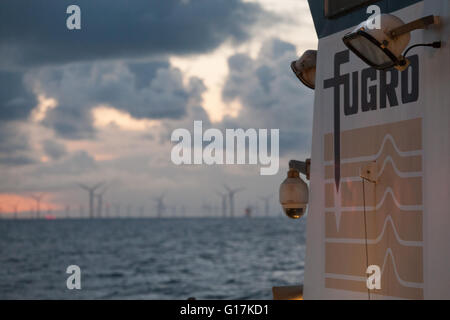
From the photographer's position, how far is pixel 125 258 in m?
85.7

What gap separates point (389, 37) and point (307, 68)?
7.76 ft

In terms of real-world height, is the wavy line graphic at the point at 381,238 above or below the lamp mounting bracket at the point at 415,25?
below

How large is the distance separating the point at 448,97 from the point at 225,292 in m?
49.8

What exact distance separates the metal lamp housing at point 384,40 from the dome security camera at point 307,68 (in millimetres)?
2105

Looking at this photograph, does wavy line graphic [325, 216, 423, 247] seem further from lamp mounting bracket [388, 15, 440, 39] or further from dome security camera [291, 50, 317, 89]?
Result: dome security camera [291, 50, 317, 89]

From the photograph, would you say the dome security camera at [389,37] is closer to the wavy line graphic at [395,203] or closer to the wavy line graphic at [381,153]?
the wavy line graphic at [381,153]

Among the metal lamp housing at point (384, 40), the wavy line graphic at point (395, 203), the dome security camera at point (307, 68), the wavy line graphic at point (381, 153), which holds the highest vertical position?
the dome security camera at point (307, 68)

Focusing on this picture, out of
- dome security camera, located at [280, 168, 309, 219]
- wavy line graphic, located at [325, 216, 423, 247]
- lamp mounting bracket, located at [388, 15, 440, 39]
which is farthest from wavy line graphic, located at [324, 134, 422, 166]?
dome security camera, located at [280, 168, 309, 219]

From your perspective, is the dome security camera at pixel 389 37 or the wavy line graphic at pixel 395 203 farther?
the wavy line graphic at pixel 395 203

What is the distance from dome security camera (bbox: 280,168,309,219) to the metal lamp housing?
101 inches

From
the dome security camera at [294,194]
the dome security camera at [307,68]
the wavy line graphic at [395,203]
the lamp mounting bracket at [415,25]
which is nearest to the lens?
the lamp mounting bracket at [415,25]

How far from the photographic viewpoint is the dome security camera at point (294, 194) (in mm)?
7410

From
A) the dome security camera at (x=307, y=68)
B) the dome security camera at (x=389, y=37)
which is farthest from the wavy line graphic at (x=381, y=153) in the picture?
the dome security camera at (x=307, y=68)

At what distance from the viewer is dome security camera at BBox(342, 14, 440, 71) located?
488 centimetres
